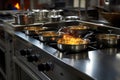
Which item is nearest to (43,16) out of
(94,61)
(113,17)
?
(113,17)

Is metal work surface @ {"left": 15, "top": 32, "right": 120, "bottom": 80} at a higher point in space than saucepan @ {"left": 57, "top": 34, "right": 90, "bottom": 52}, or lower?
lower

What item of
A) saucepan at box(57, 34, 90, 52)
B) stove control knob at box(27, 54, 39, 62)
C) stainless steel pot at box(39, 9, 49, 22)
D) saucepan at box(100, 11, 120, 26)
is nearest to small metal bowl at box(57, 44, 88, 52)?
saucepan at box(57, 34, 90, 52)

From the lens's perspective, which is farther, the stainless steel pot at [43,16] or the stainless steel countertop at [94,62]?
the stainless steel pot at [43,16]

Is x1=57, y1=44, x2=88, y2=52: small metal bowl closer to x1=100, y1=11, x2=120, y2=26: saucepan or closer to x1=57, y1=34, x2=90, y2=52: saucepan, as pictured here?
x1=57, y1=34, x2=90, y2=52: saucepan

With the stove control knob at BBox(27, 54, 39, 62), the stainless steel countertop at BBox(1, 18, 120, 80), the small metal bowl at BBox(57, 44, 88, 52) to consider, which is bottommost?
the stove control knob at BBox(27, 54, 39, 62)

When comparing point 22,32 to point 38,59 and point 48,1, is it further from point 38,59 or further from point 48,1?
point 48,1

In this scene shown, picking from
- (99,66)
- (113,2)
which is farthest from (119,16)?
(99,66)

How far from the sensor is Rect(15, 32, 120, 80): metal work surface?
819 millimetres

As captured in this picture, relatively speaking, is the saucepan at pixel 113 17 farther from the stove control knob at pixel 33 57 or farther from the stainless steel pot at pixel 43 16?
the stainless steel pot at pixel 43 16

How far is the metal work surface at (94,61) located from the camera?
82cm

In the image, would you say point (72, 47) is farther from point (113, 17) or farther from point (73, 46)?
point (113, 17)

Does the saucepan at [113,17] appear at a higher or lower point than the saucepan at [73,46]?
higher

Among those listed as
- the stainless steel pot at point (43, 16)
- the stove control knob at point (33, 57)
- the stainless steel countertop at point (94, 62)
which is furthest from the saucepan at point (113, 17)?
the stainless steel pot at point (43, 16)

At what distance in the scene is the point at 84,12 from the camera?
230 cm
